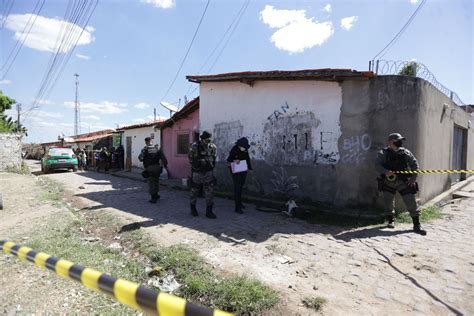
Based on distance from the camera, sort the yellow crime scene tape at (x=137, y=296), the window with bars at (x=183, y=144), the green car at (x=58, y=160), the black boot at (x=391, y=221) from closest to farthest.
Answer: the yellow crime scene tape at (x=137, y=296) < the black boot at (x=391, y=221) < the window with bars at (x=183, y=144) < the green car at (x=58, y=160)

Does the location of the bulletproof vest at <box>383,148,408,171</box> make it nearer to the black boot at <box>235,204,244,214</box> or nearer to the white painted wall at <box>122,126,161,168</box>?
the black boot at <box>235,204,244,214</box>

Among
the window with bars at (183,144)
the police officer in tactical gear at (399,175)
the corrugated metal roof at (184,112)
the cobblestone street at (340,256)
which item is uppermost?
the corrugated metal roof at (184,112)

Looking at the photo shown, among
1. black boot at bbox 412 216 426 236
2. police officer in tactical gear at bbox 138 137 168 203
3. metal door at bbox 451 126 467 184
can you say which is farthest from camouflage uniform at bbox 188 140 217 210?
metal door at bbox 451 126 467 184

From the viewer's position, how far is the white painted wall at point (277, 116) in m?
6.86

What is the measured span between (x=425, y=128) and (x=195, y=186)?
5259 millimetres

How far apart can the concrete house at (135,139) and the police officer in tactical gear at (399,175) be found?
11361 millimetres

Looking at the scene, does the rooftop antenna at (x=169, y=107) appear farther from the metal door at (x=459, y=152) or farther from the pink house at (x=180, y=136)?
the metal door at (x=459, y=152)

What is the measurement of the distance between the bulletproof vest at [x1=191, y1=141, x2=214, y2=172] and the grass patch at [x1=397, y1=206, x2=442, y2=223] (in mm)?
3871

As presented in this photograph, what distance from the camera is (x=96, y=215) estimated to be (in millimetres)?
6727

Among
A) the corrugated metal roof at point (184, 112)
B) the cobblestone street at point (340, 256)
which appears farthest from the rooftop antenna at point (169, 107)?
the cobblestone street at point (340, 256)

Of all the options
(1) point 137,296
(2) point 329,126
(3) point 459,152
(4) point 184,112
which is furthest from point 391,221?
(4) point 184,112

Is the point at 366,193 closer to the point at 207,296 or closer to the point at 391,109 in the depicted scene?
the point at 391,109

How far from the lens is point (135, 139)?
57.2 feet

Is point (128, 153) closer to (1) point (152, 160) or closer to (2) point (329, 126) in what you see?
(1) point (152, 160)
